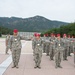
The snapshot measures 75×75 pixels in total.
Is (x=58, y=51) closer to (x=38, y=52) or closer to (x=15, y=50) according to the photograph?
(x=38, y=52)

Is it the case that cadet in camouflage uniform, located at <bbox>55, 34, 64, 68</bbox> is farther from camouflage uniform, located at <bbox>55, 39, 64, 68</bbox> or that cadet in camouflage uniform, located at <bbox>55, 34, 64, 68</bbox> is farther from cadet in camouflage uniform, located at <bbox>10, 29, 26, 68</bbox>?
cadet in camouflage uniform, located at <bbox>10, 29, 26, 68</bbox>

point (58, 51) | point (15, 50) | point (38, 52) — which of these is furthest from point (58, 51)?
point (15, 50)

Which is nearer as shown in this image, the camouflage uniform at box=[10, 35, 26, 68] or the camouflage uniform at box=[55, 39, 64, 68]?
the camouflage uniform at box=[10, 35, 26, 68]

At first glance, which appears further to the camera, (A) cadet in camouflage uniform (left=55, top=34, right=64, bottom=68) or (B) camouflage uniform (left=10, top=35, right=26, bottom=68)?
(A) cadet in camouflage uniform (left=55, top=34, right=64, bottom=68)

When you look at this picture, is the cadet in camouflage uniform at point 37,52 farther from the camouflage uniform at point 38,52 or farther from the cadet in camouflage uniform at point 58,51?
the cadet in camouflage uniform at point 58,51

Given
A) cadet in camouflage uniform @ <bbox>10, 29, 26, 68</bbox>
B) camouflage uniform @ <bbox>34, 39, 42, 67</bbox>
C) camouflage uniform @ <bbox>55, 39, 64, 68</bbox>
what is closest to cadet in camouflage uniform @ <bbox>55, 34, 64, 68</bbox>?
camouflage uniform @ <bbox>55, 39, 64, 68</bbox>

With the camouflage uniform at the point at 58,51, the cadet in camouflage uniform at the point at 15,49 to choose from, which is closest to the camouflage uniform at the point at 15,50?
the cadet in camouflage uniform at the point at 15,49

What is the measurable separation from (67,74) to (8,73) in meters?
2.47

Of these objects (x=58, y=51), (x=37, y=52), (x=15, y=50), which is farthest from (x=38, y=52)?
(x=15, y=50)

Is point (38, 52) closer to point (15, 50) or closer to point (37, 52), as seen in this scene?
point (37, 52)

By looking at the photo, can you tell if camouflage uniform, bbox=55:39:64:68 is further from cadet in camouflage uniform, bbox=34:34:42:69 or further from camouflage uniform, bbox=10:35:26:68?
camouflage uniform, bbox=10:35:26:68

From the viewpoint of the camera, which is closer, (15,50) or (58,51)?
(15,50)

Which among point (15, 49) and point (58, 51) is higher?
point (15, 49)

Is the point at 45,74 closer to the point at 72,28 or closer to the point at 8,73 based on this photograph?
the point at 8,73
